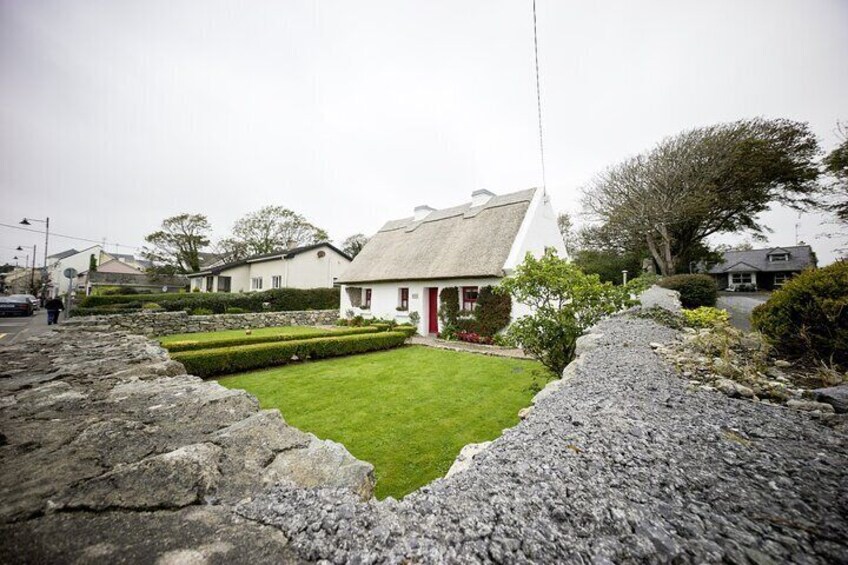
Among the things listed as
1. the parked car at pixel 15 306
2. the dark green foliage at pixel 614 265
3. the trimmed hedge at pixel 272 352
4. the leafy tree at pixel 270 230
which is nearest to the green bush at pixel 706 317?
the trimmed hedge at pixel 272 352

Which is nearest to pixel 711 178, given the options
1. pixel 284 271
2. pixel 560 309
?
pixel 560 309

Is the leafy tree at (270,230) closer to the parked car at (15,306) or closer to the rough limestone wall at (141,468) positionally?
the parked car at (15,306)

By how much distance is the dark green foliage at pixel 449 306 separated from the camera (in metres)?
14.3

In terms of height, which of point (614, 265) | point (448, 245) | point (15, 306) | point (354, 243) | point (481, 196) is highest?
point (354, 243)

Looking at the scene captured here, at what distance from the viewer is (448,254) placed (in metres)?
15.6

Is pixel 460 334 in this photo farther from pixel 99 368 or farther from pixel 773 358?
pixel 99 368

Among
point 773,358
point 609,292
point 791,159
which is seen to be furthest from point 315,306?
point 791,159

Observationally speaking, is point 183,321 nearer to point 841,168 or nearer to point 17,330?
point 17,330

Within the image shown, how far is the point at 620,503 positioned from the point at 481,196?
17683mm

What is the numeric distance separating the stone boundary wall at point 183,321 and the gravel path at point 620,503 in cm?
1451

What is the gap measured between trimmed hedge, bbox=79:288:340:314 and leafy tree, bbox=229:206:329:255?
12.9 metres

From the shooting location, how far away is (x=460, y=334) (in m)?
13.8

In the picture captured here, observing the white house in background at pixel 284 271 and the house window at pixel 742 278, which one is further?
the house window at pixel 742 278

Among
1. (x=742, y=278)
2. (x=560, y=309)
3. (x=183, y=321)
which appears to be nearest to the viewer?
(x=560, y=309)
